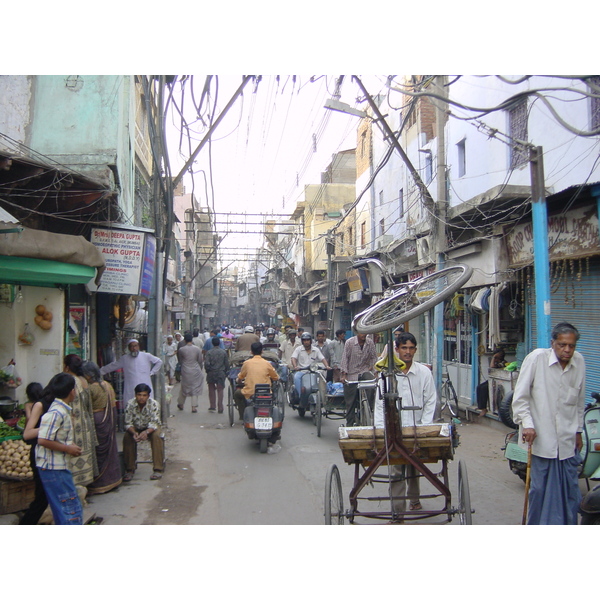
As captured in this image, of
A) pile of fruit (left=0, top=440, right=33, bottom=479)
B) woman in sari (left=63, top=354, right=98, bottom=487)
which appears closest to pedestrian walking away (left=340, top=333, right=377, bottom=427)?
woman in sari (left=63, top=354, right=98, bottom=487)

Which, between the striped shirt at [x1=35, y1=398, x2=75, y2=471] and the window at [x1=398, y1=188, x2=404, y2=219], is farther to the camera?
the window at [x1=398, y1=188, x2=404, y2=219]

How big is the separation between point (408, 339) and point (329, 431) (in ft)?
19.7

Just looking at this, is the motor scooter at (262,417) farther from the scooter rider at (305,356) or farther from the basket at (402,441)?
the basket at (402,441)

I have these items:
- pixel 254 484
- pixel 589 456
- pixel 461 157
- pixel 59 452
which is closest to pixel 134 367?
pixel 254 484

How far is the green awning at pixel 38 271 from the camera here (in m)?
6.50

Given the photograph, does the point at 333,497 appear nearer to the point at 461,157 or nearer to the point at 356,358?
the point at 356,358

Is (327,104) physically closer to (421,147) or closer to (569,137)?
(569,137)

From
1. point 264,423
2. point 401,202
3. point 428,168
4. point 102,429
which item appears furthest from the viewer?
point 401,202

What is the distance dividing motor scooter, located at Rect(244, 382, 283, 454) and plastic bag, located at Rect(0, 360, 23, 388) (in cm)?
323

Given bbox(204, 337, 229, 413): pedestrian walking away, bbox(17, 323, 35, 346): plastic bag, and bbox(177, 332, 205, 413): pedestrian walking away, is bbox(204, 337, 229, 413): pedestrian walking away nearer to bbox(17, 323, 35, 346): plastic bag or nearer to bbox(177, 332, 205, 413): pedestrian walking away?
bbox(177, 332, 205, 413): pedestrian walking away

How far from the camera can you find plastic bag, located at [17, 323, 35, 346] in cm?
805

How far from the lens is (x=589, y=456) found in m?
5.84

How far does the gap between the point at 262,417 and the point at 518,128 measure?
25.9ft

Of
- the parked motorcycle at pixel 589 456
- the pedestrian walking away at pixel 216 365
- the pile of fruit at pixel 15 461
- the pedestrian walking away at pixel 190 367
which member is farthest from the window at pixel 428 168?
the pile of fruit at pixel 15 461
